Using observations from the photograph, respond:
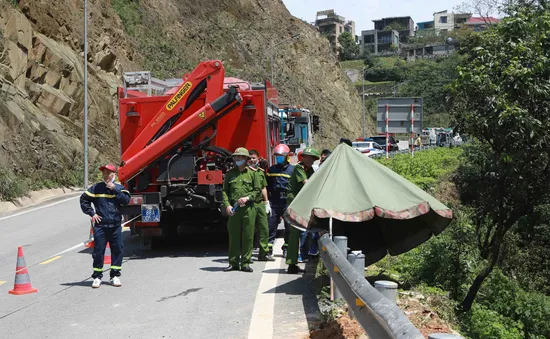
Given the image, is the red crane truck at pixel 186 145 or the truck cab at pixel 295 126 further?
the truck cab at pixel 295 126

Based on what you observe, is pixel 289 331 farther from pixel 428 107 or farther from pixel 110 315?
pixel 428 107

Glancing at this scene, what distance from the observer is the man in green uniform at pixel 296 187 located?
10406 mm

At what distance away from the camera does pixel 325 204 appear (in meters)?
8.50

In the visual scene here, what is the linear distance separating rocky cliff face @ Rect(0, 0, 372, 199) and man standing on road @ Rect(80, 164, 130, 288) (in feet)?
48.0

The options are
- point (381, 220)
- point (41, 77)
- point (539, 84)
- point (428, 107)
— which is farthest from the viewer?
point (428, 107)

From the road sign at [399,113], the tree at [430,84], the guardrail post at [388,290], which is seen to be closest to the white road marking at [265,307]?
the guardrail post at [388,290]

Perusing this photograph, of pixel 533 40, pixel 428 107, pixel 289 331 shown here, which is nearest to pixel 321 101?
pixel 428 107

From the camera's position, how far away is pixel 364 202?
27.9ft

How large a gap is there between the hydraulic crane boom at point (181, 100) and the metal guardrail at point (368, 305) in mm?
5725

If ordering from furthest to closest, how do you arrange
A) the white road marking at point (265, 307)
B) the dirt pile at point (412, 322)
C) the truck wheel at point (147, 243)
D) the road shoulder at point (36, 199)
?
the road shoulder at point (36, 199)
the truck wheel at point (147, 243)
the white road marking at point (265, 307)
the dirt pile at point (412, 322)

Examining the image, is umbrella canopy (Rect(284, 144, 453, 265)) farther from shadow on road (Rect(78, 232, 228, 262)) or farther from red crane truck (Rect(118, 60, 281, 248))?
shadow on road (Rect(78, 232, 228, 262))

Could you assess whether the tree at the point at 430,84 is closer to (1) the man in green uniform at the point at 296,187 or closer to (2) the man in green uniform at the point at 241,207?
(1) the man in green uniform at the point at 296,187

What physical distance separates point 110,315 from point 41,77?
88.9 ft

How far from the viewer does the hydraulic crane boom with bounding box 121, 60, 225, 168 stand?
41.8 feet
